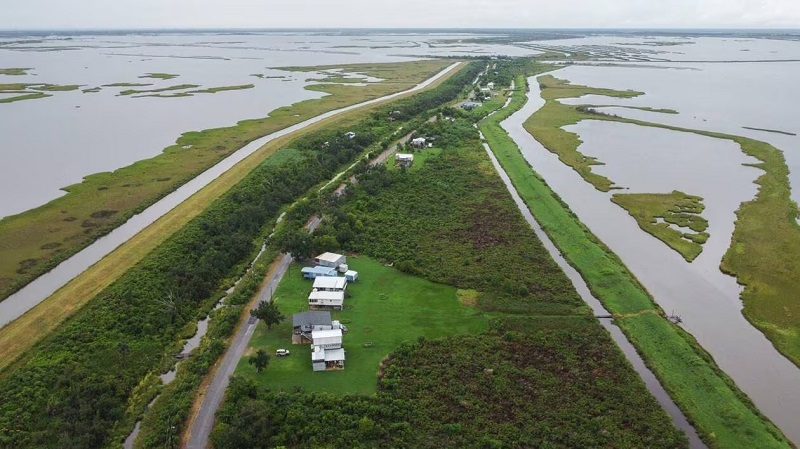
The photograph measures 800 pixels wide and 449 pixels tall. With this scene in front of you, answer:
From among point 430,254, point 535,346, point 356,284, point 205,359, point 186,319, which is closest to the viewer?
point 205,359

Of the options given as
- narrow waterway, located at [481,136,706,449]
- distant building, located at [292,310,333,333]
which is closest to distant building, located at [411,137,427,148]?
narrow waterway, located at [481,136,706,449]

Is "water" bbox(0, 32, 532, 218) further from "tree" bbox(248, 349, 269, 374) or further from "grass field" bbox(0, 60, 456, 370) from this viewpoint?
"tree" bbox(248, 349, 269, 374)

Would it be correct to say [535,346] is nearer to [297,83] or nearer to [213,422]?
[213,422]

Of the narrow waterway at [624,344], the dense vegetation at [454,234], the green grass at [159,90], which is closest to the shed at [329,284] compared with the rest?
the dense vegetation at [454,234]

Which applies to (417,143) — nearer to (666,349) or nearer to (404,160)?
(404,160)

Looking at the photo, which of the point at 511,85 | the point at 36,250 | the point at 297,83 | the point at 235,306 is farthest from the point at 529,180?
the point at 297,83

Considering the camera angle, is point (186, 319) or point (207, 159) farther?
point (207, 159)
